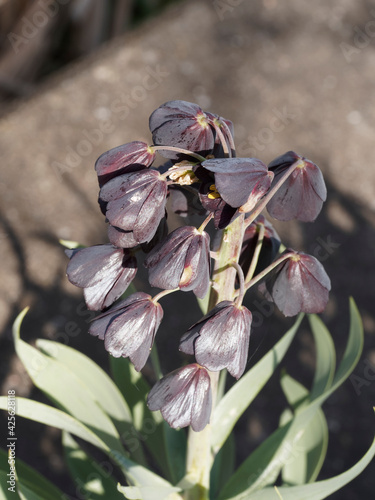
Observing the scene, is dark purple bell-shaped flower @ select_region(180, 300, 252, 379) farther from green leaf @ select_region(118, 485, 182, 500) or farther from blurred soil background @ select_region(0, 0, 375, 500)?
blurred soil background @ select_region(0, 0, 375, 500)

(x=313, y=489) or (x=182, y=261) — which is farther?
(x=313, y=489)

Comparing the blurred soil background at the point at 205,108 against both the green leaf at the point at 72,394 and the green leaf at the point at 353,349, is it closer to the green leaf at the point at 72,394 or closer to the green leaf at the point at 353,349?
the green leaf at the point at 353,349

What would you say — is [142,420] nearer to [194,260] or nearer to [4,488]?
[4,488]

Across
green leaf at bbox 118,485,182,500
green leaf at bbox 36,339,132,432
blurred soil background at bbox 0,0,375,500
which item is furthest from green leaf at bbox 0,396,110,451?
blurred soil background at bbox 0,0,375,500

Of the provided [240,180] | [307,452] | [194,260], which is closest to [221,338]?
[194,260]

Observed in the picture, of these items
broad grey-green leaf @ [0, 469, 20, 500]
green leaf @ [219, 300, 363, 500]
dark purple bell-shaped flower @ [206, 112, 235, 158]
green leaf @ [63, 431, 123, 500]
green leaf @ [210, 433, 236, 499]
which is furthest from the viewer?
green leaf @ [210, 433, 236, 499]

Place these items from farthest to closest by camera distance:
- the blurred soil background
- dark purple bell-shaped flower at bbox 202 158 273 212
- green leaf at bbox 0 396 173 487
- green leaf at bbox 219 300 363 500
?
the blurred soil background → green leaf at bbox 219 300 363 500 → green leaf at bbox 0 396 173 487 → dark purple bell-shaped flower at bbox 202 158 273 212

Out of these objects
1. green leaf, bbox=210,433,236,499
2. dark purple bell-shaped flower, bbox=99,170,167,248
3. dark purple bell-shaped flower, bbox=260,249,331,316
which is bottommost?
green leaf, bbox=210,433,236,499

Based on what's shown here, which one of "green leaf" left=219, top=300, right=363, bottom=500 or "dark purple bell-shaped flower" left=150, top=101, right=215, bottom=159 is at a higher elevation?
"dark purple bell-shaped flower" left=150, top=101, right=215, bottom=159
